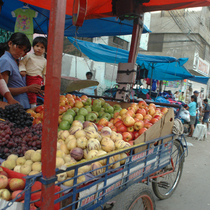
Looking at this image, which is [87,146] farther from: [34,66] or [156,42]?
[156,42]

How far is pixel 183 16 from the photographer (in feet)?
68.1

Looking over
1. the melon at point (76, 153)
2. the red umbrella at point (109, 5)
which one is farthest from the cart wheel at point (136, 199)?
the red umbrella at point (109, 5)

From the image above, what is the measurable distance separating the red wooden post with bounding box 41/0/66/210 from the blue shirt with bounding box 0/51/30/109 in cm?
206

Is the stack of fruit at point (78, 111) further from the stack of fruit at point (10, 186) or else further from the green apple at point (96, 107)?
the stack of fruit at point (10, 186)

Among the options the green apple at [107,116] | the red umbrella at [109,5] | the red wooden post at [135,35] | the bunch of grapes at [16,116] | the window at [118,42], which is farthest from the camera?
the window at [118,42]

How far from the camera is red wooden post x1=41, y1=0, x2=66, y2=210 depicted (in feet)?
2.68

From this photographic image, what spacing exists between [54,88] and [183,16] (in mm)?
23998

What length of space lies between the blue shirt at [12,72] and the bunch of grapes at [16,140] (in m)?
1.10

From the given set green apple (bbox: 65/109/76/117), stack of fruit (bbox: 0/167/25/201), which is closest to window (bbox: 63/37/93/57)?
green apple (bbox: 65/109/76/117)

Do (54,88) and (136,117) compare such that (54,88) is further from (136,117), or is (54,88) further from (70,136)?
(136,117)

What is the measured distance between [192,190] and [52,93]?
3.79 metres

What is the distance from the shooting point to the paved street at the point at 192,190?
3.04 meters

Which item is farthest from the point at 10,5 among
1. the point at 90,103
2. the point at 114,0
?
the point at 90,103

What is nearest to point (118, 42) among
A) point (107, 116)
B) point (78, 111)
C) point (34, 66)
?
point (34, 66)
